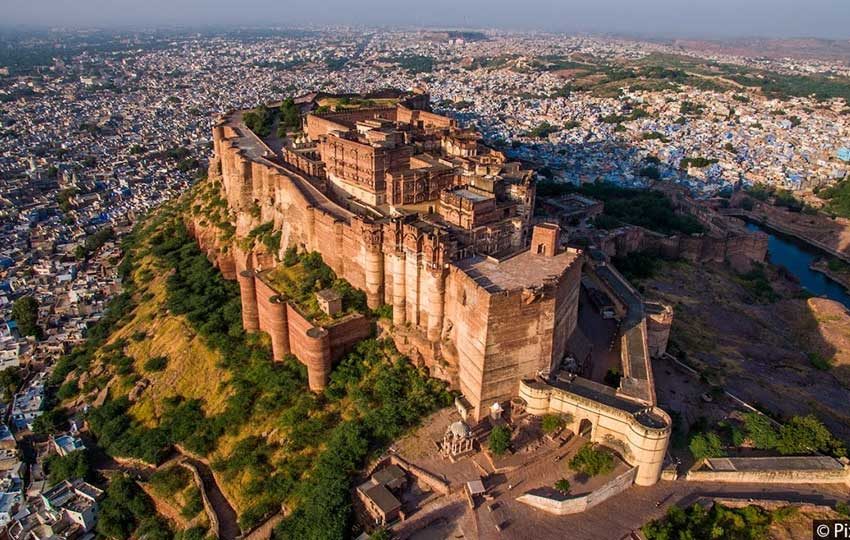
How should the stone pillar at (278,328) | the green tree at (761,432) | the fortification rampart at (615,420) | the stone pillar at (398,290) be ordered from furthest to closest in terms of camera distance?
the stone pillar at (278,328), the stone pillar at (398,290), the green tree at (761,432), the fortification rampart at (615,420)

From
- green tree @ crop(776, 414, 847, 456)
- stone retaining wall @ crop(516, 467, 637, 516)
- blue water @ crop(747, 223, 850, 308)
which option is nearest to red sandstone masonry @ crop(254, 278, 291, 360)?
stone retaining wall @ crop(516, 467, 637, 516)

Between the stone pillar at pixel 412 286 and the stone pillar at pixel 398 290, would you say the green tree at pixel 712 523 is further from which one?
the stone pillar at pixel 398 290

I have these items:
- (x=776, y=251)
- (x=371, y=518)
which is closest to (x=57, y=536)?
(x=371, y=518)

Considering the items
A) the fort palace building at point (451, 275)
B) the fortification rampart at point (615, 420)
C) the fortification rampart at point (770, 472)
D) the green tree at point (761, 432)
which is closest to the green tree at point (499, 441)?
the fort palace building at point (451, 275)

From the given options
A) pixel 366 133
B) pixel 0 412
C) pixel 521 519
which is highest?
pixel 366 133

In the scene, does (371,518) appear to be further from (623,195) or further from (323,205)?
(623,195)

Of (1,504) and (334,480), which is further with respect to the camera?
(1,504)
